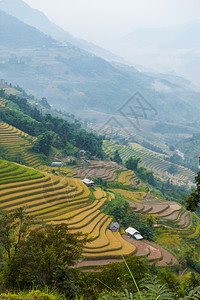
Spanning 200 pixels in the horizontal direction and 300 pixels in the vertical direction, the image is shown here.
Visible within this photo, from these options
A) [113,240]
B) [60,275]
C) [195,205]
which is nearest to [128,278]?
[60,275]

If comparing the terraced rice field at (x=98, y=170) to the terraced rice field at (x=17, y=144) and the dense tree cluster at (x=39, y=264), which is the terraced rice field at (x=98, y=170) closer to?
the terraced rice field at (x=17, y=144)

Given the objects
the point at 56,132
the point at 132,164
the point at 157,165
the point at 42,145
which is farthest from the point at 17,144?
the point at 157,165

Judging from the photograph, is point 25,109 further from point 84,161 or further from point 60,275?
point 60,275

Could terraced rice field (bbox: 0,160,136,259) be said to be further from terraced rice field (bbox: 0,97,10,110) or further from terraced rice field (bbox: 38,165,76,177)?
terraced rice field (bbox: 0,97,10,110)

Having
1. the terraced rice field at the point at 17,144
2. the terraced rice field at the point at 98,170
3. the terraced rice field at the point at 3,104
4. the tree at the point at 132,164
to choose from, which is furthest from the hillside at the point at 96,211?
the tree at the point at 132,164

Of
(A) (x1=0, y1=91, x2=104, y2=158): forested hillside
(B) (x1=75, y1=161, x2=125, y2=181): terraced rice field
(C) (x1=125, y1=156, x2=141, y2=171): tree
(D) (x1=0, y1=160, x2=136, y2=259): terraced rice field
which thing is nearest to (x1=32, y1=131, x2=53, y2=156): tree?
(A) (x1=0, y1=91, x2=104, y2=158): forested hillside

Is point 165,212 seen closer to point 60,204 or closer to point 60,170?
point 60,204
